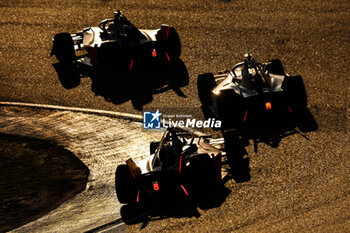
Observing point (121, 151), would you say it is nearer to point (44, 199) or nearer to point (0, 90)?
point (44, 199)

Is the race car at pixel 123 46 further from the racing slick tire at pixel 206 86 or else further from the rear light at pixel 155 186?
the rear light at pixel 155 186

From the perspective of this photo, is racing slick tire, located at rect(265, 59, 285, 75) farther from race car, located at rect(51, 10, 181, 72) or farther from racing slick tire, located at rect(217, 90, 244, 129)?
race car, located at rect(51, 10, 181, 72)

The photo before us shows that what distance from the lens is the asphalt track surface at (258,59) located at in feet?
49.1

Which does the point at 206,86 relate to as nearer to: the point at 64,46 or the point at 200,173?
the point at 200,173

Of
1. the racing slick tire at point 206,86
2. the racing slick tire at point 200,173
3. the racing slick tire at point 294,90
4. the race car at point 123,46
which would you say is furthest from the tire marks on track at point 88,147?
the racing slick tire at point 294,90

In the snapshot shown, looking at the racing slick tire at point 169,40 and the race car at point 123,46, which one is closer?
the race car at point 123,46

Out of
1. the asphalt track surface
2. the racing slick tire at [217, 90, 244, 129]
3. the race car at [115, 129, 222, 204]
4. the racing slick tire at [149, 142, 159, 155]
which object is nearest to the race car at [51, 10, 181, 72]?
the asphalt track surface

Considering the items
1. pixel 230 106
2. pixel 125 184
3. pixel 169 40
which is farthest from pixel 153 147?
pixel 169 40

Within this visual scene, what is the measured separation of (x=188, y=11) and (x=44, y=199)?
11920 mm

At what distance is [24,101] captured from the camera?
2091cm

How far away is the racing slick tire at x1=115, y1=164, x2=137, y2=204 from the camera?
15.1m

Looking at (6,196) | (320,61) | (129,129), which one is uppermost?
(320,61)

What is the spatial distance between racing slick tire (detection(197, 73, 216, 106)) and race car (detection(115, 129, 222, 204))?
369 centimetres

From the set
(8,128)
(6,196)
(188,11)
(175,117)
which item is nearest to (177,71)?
(175,117)
